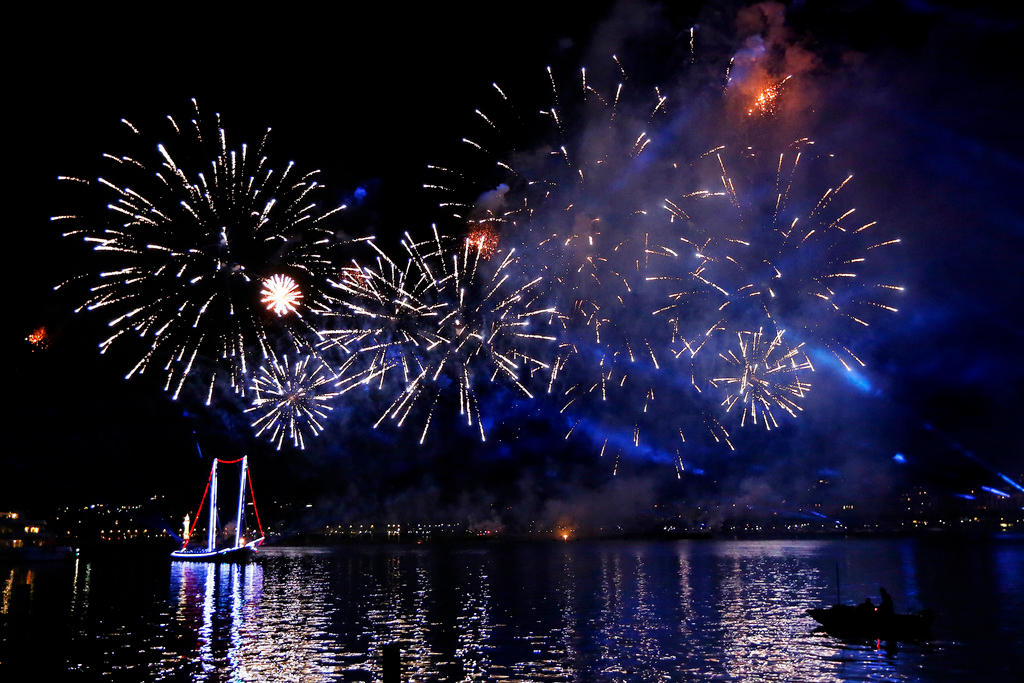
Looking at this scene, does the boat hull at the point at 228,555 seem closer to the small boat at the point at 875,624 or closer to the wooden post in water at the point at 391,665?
the small boat at the point at 875,624

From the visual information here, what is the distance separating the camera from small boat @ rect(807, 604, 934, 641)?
34688mm

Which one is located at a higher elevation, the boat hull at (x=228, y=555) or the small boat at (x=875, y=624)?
the small boat at (x=875, y=624)

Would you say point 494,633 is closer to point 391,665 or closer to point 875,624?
point 875,624

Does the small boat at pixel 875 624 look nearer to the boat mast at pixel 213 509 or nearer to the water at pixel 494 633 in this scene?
the water at pixel 494 633

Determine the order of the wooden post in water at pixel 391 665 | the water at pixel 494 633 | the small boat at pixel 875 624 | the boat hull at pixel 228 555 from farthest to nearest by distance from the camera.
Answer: the boat hull at pixel 228 555, the small boat at pixel 875 624, the water at pixel 494 633, the wooden post in water at pixel 391 665

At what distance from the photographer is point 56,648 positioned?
32531 millimetres

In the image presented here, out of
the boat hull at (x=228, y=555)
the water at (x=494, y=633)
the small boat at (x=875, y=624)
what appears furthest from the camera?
the boat hull at (x=228, y=555)

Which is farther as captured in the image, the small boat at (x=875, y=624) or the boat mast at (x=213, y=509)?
the boat mast at (x=213, y=509)

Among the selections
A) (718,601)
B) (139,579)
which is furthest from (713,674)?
(139,579)

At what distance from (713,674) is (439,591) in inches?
1770

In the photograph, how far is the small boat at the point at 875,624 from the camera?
114 ft

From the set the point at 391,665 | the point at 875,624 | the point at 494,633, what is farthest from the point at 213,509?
the point at 391,665

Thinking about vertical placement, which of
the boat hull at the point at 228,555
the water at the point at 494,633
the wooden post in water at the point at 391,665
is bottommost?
the boat hull at the point at 228,555

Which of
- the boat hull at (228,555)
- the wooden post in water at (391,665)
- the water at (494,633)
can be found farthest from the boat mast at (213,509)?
the wooden post in water at (391,665)
